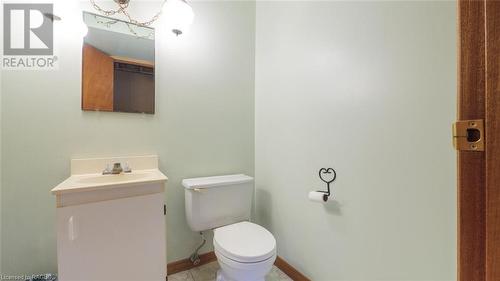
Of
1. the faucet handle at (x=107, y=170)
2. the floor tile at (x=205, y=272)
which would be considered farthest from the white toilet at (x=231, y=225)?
the faucet handle at (x=107, y=170)

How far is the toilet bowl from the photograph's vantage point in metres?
1.24

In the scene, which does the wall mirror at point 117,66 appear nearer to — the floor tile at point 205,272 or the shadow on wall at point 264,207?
the shadow on wall at point 264,207

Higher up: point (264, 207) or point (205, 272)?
point (264, 207)

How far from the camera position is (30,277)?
134 cm

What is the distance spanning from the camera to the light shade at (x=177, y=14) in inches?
60.7

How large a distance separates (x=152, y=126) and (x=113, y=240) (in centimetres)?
79

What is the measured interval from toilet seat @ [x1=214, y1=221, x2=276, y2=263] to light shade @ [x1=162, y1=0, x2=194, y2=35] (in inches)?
58.1

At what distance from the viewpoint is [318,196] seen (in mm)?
1371

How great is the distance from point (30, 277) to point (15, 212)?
1.33 feet

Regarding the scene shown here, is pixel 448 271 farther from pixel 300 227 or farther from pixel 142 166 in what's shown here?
pixel 142 166

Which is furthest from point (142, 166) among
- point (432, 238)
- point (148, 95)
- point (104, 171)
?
point (432, 238)

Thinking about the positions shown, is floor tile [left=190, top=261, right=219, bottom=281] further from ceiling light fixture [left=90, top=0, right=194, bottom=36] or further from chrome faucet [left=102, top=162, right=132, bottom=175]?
ceiling light fixture [left=90, top=0, right=194, bottom=36]

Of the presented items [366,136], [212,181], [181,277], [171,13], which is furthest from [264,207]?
[171,13]

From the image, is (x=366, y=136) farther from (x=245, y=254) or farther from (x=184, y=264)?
(x=184, y=264)
